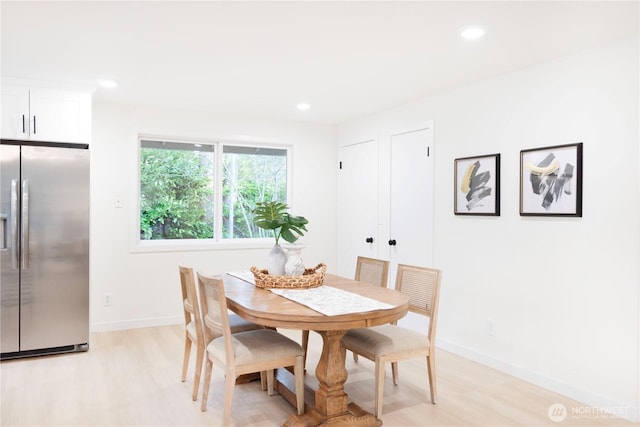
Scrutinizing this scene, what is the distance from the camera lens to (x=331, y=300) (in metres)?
2.68

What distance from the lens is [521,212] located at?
3.45m

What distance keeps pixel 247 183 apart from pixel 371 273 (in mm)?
2430

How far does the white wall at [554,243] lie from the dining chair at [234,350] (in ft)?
5.89

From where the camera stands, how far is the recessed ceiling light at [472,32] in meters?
2.69

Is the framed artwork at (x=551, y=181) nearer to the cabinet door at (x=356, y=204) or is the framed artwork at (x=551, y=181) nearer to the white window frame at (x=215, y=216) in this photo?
the cabinet door at (x=356, y=204)

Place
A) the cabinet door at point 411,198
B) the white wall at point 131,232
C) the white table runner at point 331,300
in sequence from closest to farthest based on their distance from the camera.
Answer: the white table runner at point 331,300 < the cabinet door at point 411,198 < the white wall at point 131,232

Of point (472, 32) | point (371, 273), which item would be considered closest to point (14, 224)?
point (371, 273)

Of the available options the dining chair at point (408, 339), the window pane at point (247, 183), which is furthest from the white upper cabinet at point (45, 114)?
the dining chair at point (408, 339)

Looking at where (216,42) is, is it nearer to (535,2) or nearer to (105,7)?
(105,7)

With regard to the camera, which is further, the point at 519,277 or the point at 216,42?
the point at 519,277

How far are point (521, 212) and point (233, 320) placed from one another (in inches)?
87.2

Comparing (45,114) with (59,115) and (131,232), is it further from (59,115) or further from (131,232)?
(131,232)

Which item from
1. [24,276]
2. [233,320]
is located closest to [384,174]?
[233,320]

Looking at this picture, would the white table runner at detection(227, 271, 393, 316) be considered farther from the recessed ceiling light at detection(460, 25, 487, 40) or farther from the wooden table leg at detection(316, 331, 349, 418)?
the recessed ceiling light at detection(460, 25, 487, 40)
